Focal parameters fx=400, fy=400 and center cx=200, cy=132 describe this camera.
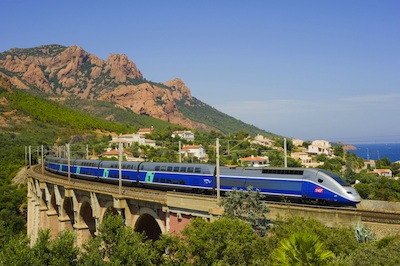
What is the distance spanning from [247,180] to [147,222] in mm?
12011

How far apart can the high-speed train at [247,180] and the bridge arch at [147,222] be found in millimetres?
2724

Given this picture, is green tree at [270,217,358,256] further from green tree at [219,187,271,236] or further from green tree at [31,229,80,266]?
green tree at [31,229,80,266]

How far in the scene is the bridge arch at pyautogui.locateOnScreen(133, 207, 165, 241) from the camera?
2951cm

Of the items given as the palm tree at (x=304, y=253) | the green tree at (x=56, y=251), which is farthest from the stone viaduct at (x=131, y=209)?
the palm tree at (x=304, y=253)

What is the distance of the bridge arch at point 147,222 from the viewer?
29511 mm

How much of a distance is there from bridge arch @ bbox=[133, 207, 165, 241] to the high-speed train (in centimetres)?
272

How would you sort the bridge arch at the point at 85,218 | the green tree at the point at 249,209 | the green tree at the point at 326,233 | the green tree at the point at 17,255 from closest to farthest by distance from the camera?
the green tree at the point at 326,233, the green tree at the point at 17,255, the green tree at the point at 249,209, the bridge arch at the point at 85,218

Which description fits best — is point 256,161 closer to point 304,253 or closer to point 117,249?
point 117,249

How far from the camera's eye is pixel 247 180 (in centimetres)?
2541

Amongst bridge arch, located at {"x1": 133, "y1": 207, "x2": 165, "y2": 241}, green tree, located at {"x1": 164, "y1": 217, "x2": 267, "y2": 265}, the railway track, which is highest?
the railway track

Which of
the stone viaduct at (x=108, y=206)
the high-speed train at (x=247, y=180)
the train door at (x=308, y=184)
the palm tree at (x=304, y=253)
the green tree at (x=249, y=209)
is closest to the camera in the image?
the palm tree at (x=304, y=253)

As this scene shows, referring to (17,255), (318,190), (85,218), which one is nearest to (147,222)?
A: (85,218)

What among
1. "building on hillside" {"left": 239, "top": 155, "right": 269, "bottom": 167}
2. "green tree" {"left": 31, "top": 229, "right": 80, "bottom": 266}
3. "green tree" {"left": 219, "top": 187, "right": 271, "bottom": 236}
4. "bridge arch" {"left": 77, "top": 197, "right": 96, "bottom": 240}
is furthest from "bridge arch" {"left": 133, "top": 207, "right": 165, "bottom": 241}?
"building on hillside" {"left": 239, "top": 155, "right": 269, "bottom": 167}

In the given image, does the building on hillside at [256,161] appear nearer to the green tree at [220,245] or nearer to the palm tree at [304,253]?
the green tree at [220,245]
